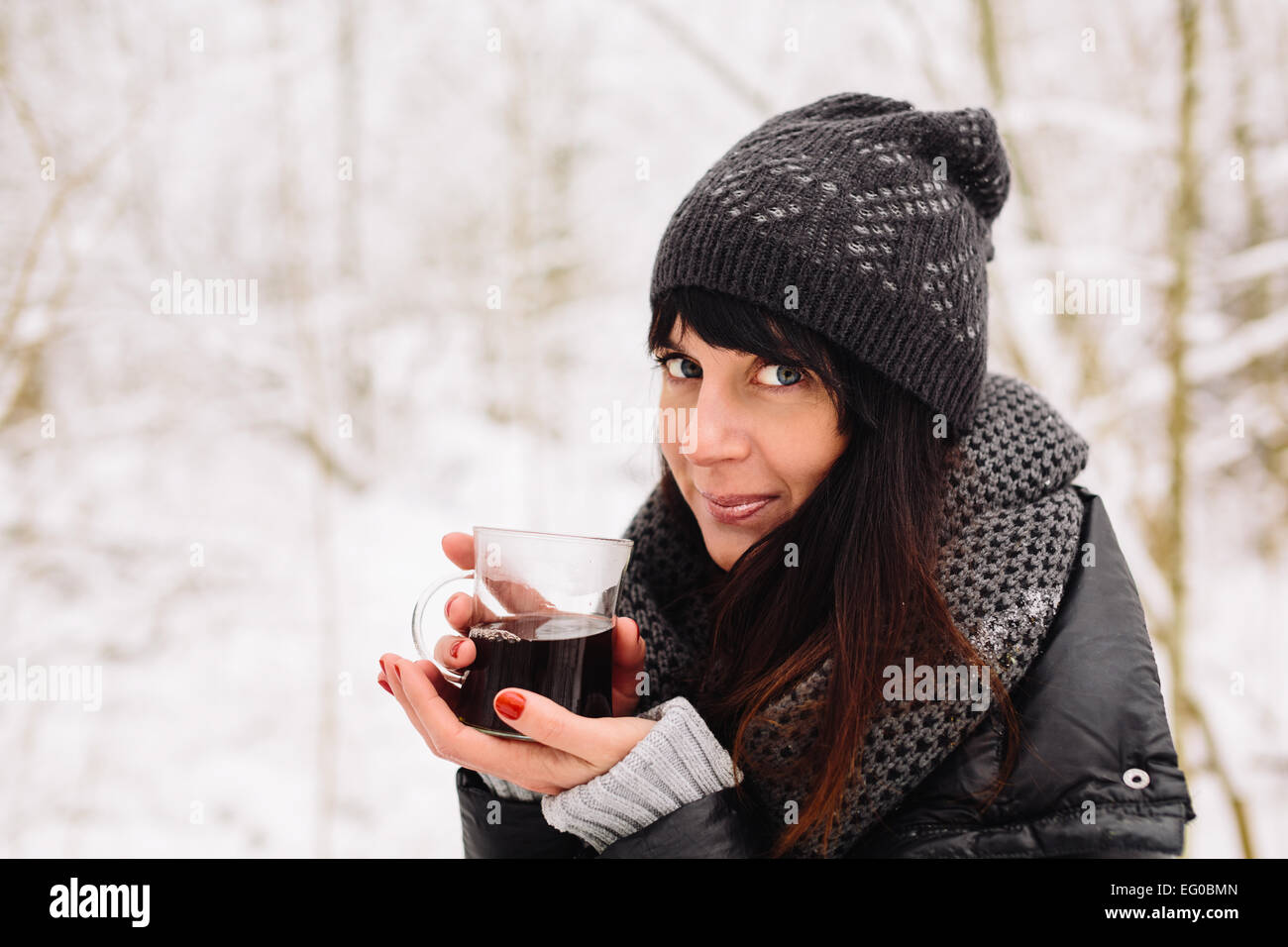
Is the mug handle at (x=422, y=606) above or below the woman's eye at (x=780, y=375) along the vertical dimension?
below

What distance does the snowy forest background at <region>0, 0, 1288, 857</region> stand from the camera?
2588 millimetres

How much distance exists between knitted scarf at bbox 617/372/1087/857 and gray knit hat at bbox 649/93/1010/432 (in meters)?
0.09

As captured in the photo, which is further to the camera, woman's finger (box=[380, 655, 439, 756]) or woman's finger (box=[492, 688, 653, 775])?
woman's finger (box=[380, 655, 439, 756])

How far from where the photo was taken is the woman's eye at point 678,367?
1.13 meters

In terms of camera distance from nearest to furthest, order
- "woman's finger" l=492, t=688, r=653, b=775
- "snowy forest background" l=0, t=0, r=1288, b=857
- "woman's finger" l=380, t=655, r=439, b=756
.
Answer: "woman's finger" l=492, t=688, r=653, b=775
"woman's finger" l=380, t=655, r=439, b=756
"snowy forest background" l=0, t=0, r=1288, b=857

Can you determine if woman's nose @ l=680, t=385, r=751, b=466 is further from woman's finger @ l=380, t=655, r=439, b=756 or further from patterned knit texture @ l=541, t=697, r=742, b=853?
woman's finger @ l=380, t=655, r=439, b=756

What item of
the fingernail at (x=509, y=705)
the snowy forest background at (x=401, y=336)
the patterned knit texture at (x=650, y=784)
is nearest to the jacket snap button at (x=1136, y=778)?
the patterned knit texture at (x=650, y=784)

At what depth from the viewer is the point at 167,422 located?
10.8 feet

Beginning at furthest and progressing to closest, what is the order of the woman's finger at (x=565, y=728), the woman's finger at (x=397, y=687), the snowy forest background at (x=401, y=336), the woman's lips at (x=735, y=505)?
the snowy forest background at (x=401, y=336) → the woman's lips at (x=735, y=505) → the woman's finger at (x=397, y=687) → the woman's finger at (x=565, y=728)

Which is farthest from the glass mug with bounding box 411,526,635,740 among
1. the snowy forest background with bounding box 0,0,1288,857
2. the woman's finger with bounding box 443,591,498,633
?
the snowy forest background with bounding box 0,0,1288,857

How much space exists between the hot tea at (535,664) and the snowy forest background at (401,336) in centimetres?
205

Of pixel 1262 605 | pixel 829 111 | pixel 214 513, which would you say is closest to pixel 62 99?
pixel 214 513

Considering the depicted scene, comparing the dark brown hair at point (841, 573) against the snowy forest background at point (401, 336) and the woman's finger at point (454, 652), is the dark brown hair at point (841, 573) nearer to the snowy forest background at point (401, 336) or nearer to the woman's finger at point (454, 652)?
the woman's finger at point (454, 652)
